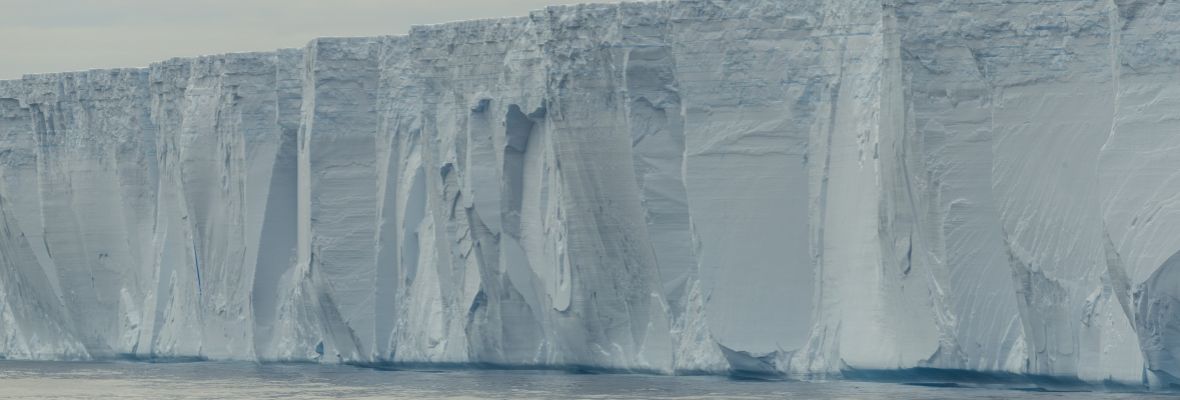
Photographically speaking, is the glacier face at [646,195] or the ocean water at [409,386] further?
the ocean water at [409,386]

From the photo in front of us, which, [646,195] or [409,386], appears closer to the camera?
[646,195]

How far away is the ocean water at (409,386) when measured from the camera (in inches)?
1016

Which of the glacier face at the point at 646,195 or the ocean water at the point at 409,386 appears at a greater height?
the glacier face at the point at 646,195

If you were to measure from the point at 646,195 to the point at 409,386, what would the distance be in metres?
3.32

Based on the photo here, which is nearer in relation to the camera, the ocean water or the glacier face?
the glacier face

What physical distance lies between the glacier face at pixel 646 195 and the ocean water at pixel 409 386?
327 millimetres

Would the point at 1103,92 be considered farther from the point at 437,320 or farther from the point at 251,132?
the point at 251,132

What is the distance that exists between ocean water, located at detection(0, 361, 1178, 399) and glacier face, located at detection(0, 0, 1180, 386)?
1.07 ft

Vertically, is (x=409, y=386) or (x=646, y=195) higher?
(x=646, y=195)

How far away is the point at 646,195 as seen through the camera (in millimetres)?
28859

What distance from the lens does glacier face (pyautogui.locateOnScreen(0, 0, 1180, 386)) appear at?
2511 cm

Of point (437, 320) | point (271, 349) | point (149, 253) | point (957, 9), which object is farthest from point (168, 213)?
point (957, 9)

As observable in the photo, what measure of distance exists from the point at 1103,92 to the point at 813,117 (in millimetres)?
3710

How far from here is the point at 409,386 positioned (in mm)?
29578
